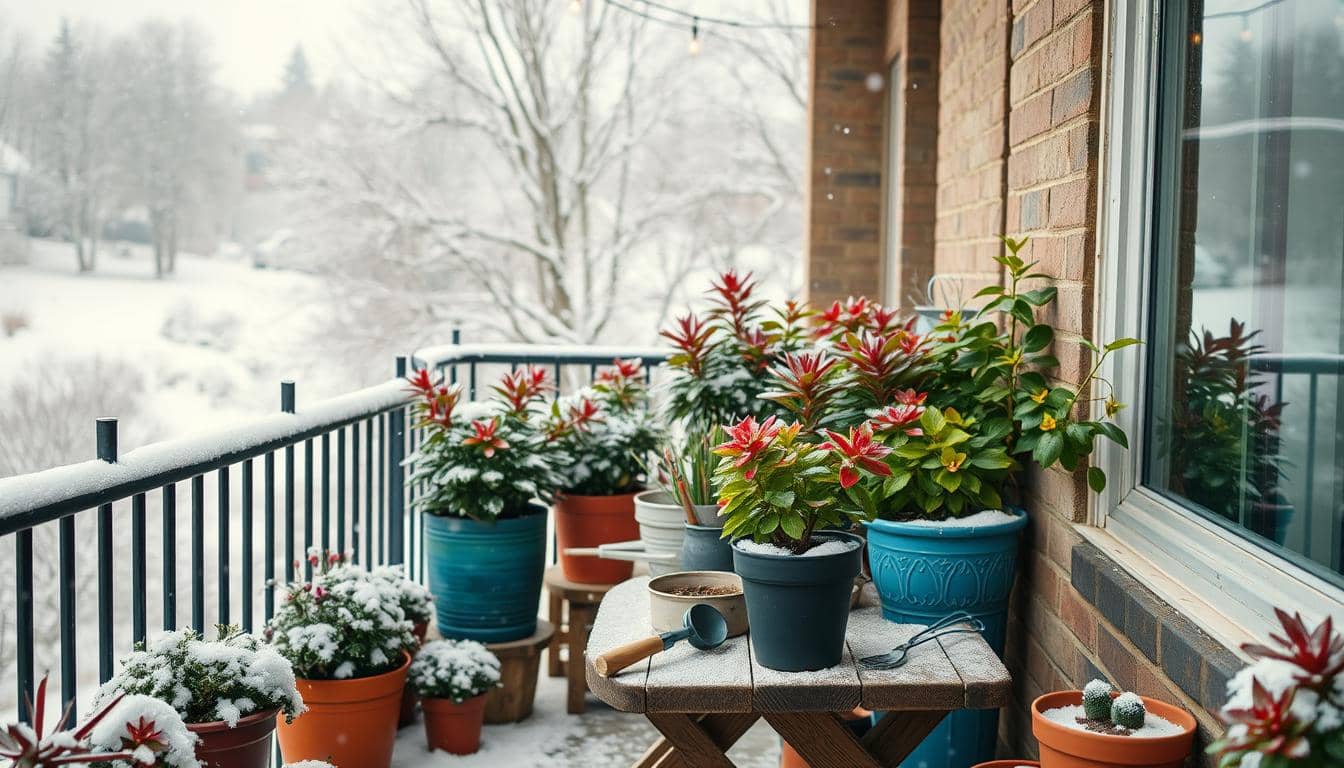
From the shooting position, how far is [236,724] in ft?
5.48

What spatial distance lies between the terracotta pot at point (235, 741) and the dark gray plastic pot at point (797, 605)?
764 mm

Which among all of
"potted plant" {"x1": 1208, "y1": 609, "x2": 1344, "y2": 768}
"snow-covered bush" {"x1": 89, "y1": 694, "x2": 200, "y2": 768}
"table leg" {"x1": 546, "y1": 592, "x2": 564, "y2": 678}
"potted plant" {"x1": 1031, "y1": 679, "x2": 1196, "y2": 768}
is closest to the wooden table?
"potted plant" {"x1": 1031, "y1": 679, "x2": 1196, "y2": 768}

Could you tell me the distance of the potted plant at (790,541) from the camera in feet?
5.37

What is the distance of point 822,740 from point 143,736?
0.96 m

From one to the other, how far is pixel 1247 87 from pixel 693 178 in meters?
10.0

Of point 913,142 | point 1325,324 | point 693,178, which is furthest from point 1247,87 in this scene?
point 693,178

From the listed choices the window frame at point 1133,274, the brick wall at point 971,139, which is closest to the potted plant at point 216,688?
the window frame at point 1133,274

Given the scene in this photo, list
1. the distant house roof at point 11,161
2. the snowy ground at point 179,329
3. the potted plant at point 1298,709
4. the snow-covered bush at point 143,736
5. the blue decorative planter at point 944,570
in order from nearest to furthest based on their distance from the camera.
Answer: the potted plant at point 1298,709 → the snow-covered bush at point 143,736 → the blue decorative planter at point 944,570 → the distant house roof at point 11,161 → the snowy ground at point 179,329

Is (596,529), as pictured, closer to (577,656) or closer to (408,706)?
(577,656)

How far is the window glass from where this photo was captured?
1.37 metres

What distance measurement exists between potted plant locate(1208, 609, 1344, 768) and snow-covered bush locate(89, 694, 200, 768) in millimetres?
1142

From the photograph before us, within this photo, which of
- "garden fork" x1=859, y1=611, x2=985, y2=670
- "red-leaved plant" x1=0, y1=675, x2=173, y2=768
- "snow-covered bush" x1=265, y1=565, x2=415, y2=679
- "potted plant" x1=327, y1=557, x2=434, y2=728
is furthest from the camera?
"potted plant" x1=327, y1=557, x2=434, y2=728

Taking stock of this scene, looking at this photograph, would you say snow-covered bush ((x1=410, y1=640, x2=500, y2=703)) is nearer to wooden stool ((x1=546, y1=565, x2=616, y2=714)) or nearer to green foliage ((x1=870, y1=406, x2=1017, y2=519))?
wooden stool ((x1=546, y1=565, x2=616, y2=714))

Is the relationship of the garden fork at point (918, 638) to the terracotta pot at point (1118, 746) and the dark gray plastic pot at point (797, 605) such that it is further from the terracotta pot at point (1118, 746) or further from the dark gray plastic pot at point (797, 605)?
the terracotta pot at point (1118, 746)
